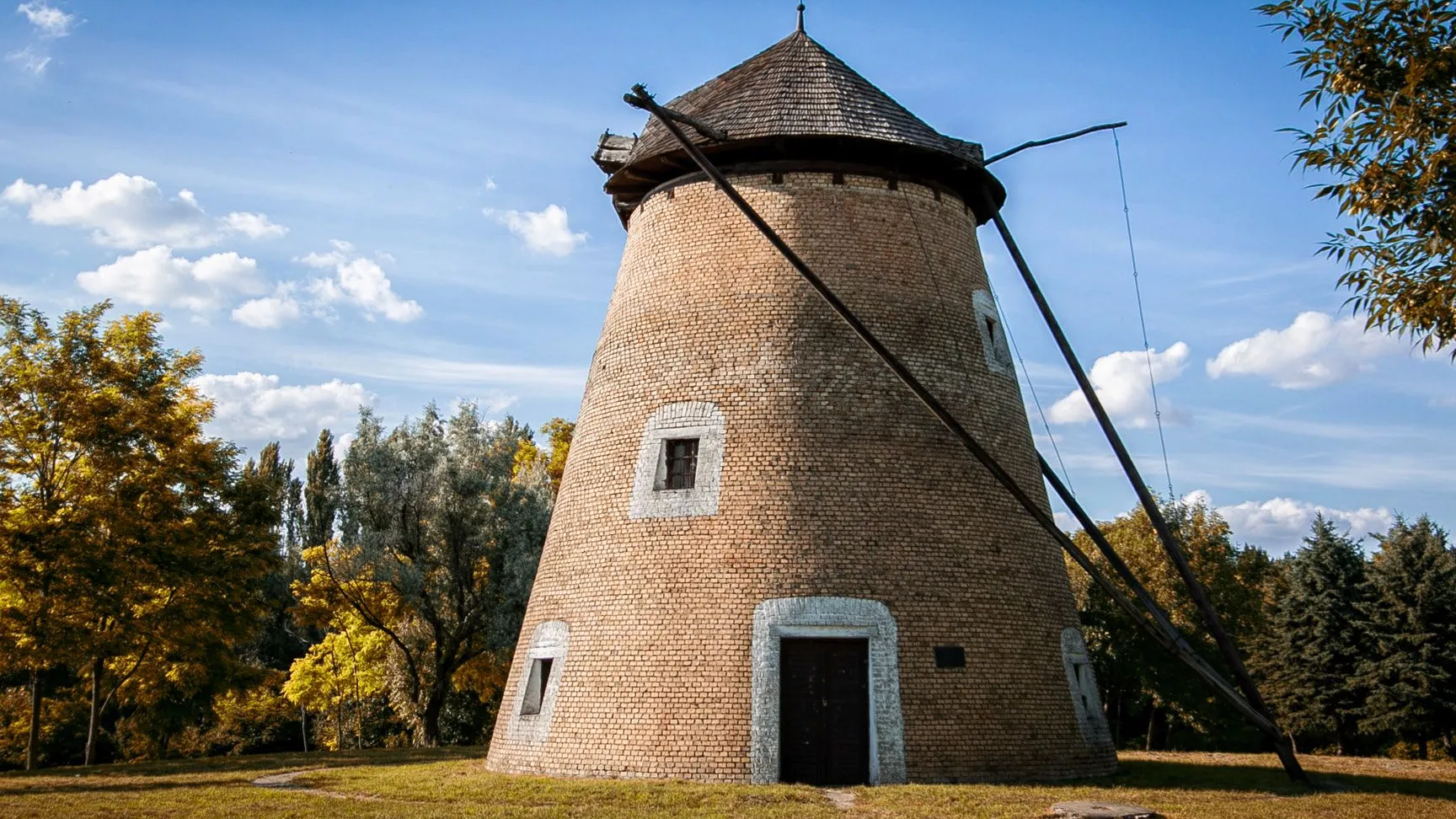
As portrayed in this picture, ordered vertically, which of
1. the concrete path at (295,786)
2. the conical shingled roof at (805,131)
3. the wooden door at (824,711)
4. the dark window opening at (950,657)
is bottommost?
the concrete path at (295,786)

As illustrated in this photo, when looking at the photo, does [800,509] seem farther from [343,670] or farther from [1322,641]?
[343,670]

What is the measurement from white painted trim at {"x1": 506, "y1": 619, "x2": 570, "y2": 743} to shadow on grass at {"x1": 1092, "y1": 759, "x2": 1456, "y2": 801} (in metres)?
6.88

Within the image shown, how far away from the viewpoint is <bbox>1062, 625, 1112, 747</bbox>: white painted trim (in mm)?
14055

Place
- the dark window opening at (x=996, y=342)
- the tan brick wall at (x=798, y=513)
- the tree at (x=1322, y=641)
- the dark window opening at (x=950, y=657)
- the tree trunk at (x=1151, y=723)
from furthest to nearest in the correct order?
1. the tree trunk at (x=1151, y=723)
2. the tree at (x=1322, y=641)
3. the dark window opening at (x=996, y=342)
4. the dark window opening at (x=950, y=657)
5. the tan brick wall at (x=798, y=513)

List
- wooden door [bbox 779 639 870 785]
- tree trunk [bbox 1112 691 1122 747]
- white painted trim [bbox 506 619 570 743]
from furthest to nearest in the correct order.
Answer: tree trunk [bbox 1112 691 1122 747]
white painted trim [bbox 506 619 570 743]
wooden door [bbox 779 639 870 785]

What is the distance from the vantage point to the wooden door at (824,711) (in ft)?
41.6

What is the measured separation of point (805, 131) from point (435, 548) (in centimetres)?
1713

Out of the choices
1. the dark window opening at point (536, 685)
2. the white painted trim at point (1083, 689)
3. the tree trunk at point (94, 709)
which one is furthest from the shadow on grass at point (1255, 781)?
the tree trunk at point (94, 709)

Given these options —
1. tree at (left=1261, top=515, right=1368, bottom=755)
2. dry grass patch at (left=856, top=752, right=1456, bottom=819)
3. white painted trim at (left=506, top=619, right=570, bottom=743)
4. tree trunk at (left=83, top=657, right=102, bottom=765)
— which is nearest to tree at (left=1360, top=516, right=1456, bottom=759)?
tree at (left=1261, top=515, right=1368, bottom=755)

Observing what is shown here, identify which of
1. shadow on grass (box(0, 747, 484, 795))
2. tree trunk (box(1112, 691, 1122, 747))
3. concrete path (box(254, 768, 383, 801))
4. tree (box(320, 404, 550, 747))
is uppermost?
tree (box(320, 404, 550, 747))

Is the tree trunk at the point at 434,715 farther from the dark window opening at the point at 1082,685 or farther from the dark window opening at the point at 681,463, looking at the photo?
the dark window opening at the point at 1082,685

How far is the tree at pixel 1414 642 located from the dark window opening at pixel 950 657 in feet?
65.1

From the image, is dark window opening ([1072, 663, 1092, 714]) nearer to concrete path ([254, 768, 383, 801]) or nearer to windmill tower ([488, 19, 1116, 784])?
windmill tower ([488, 19, 1116, 784])

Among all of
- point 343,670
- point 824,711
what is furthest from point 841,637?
point 343,670
